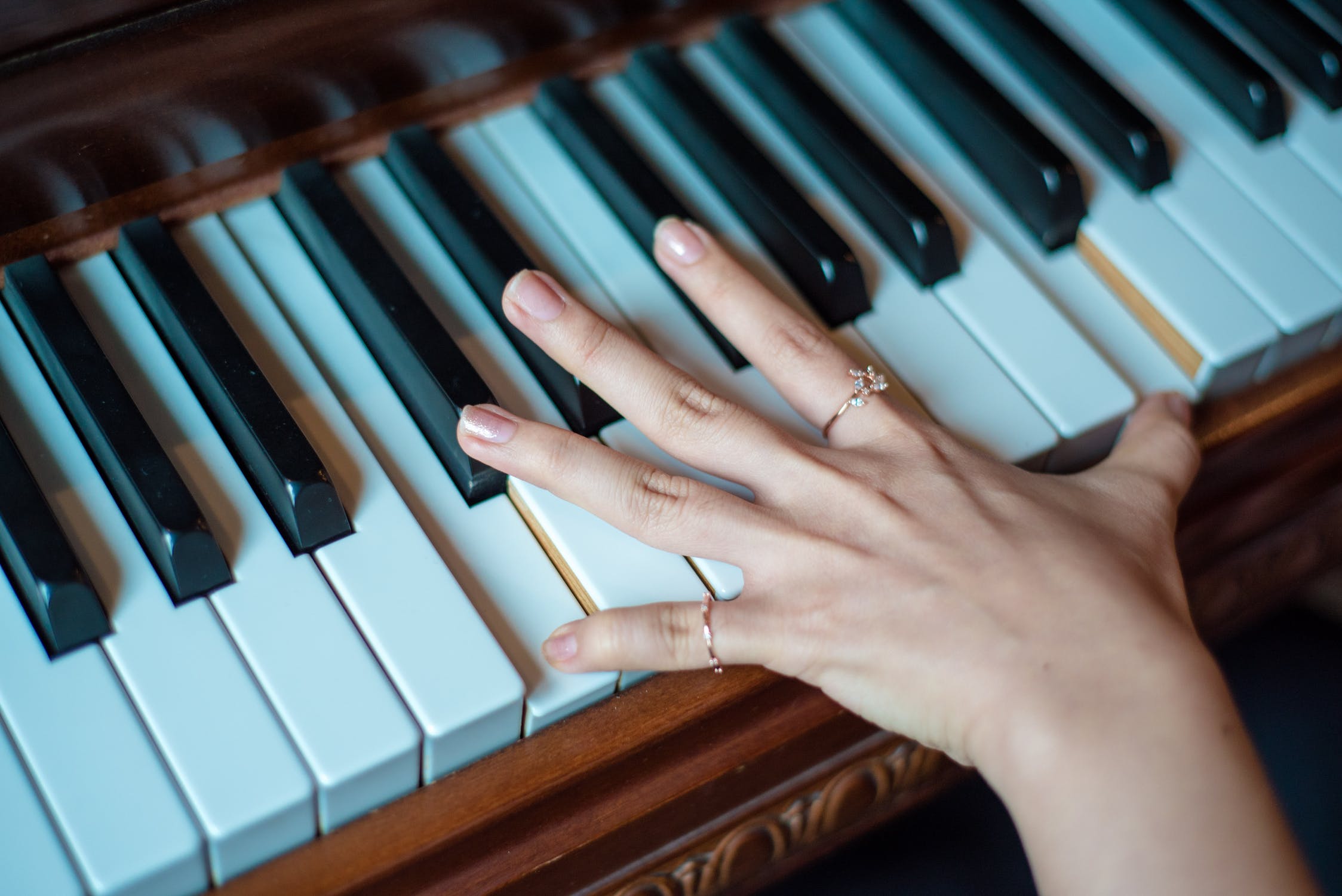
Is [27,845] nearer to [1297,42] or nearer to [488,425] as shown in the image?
[488,425]

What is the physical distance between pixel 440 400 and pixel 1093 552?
0.55 metres

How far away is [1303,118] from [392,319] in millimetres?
1019

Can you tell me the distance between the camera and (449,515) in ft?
3.30

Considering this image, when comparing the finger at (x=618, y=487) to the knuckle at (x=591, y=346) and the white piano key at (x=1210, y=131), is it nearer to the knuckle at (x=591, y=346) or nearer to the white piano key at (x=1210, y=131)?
the knuckle at (x=591, y=346)

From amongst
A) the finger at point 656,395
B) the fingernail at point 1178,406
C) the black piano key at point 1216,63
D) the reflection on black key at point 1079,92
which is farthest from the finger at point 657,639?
the black piano key at point 1216,63

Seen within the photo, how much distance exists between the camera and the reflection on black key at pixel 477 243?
107 cm

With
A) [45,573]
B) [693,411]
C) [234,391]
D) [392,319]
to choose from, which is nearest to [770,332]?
[693,411]

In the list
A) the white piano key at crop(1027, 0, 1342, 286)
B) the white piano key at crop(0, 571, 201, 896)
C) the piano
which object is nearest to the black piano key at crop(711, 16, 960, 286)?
the piano

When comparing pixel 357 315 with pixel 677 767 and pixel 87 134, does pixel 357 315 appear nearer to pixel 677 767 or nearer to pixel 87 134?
pixel 87 134

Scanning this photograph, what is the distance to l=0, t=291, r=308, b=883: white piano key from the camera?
852 millimetres

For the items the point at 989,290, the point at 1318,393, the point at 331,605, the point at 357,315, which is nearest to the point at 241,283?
the point at 357,315

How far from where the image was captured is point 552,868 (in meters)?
1.00

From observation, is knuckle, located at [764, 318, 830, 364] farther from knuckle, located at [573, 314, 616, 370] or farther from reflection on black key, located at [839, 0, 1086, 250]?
reflection on black key, located at [839, 0, 1086, 250]

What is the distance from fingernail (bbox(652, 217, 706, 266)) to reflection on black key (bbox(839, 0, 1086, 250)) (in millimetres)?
361
